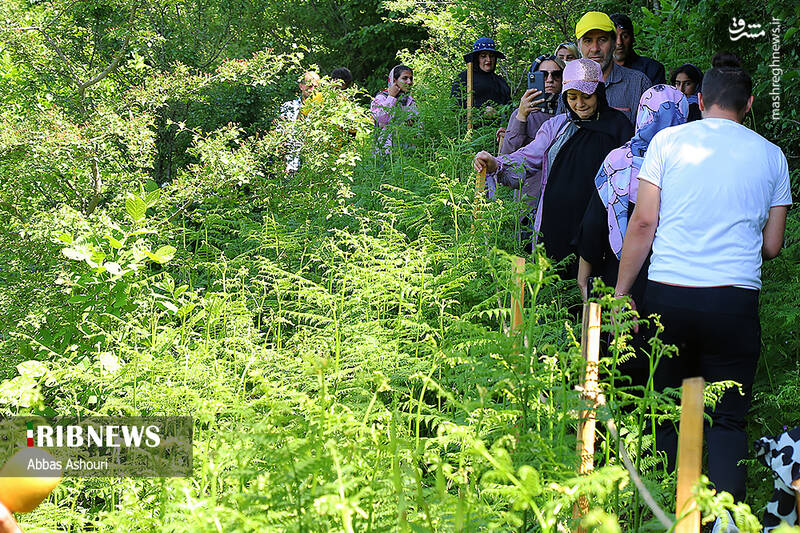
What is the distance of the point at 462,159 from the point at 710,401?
492 centimetres

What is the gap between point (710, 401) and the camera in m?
3.13

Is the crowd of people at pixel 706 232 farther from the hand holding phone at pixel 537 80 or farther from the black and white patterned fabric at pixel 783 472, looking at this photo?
the hand holding phone at pixel 537 80

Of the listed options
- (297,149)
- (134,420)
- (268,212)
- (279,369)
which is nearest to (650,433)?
Result: (279,369)

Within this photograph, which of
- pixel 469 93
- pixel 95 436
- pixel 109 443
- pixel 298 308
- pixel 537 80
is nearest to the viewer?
pixel 109 443

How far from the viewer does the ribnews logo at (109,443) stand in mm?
3576

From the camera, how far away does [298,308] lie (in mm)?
5559

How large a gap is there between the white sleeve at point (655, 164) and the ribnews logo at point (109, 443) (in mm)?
2397

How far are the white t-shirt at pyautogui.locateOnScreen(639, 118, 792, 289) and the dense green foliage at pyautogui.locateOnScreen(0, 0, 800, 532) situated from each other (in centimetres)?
56

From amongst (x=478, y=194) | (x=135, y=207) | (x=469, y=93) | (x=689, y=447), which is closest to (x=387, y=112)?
(x=469, y=93)

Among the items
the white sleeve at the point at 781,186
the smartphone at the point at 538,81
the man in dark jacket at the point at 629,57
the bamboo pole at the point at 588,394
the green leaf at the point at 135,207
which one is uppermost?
the man in dark jacket at the point at 629,57

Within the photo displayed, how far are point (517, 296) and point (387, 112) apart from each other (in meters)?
6.50

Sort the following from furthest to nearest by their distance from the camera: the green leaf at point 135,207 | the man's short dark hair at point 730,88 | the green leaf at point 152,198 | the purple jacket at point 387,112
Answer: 1. the purple jacket at point 387,112
2. the green leaf at point 152,198
3. the green leaf at point 135,207
4. the man's short dark hair at point 730,88

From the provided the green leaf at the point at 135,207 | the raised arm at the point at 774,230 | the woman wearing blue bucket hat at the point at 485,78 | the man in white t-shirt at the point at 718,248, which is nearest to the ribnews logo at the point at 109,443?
the green leaf at the point at 135,207

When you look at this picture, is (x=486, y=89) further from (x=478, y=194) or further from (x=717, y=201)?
(x=717, y=201)
